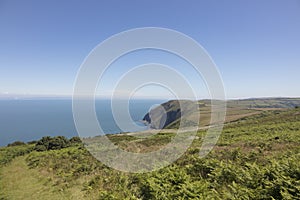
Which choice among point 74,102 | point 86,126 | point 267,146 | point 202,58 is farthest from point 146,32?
point 267,146

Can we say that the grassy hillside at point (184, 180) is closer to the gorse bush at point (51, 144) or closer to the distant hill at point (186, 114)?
the gorse bush at point (51, 144)

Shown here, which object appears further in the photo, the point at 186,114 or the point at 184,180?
the point at 186,114

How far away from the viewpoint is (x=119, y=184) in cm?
900

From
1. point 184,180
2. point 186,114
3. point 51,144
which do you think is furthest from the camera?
point 186,114

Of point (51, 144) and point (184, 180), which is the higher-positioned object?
point (184, 180)

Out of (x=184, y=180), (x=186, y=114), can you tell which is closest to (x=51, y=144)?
(x=184, y=180)

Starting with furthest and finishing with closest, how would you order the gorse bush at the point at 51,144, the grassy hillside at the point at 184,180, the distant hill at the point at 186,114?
the distant hill at the point at 186,114 → the gorse bush at the point at 51,144 → the grassy hillside at the point at 184,180

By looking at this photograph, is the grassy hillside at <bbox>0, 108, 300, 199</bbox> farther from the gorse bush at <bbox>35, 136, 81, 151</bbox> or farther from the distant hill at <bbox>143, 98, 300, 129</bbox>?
the distant hill at <bbox>143, 98, 300, 129</bbox>

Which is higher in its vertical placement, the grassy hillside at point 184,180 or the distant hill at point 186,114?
the grassy hillside at point 184,180

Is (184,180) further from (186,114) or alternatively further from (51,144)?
(186,114)

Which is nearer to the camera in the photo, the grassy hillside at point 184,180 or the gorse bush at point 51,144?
the grassy hillside at point 184,180

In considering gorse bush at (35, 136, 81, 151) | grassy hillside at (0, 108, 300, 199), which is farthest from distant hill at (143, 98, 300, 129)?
grassy hillside at (0, 108, 300, 199)

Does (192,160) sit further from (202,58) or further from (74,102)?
(74,102)

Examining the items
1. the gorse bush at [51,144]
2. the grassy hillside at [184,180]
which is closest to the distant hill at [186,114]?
the gorse bush at [51,144]
